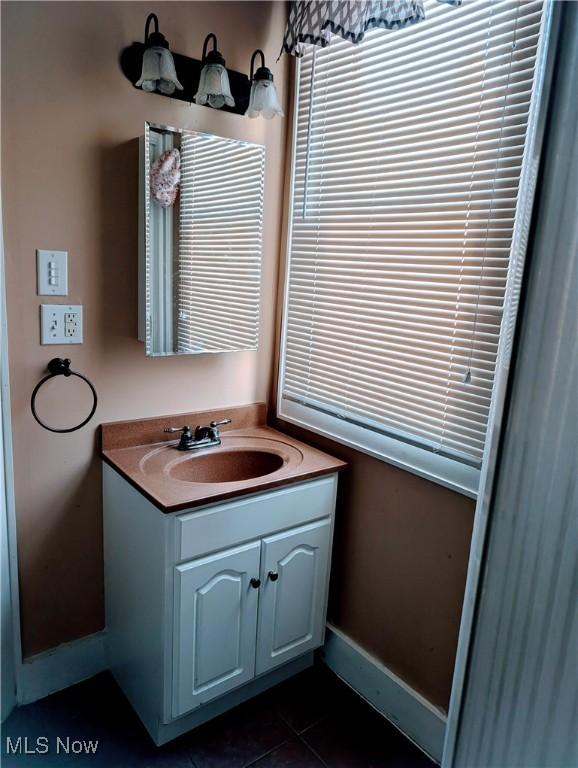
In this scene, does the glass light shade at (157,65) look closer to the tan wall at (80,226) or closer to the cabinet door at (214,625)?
the tan wall at (80,226)

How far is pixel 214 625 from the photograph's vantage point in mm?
1488

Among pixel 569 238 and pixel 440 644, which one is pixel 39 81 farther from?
pixel 440 644

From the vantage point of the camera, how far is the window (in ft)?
4.20

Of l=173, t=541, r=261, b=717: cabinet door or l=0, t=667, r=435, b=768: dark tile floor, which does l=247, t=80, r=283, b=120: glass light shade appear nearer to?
l=173, t=541, r=261, b=717: cabinet door

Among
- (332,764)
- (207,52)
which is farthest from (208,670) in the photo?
(207,52)

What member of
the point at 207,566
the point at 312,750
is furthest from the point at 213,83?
the point at 312,750

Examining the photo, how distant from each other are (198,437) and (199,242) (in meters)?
0.66

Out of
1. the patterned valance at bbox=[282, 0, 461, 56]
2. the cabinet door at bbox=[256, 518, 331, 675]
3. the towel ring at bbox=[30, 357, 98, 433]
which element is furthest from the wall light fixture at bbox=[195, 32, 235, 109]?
the cabinet door at bbox=[256, 518, 331, 675]

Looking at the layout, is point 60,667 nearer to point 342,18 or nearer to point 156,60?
point 156,60

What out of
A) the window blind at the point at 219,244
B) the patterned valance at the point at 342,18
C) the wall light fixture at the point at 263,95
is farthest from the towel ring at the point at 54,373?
the patterned valance at the point at 342,18

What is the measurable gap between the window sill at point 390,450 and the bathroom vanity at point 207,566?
0.10m

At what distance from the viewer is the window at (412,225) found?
1280mm

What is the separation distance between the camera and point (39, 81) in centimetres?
139

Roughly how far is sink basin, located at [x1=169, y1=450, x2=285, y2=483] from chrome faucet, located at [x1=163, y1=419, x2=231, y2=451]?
41 mm
